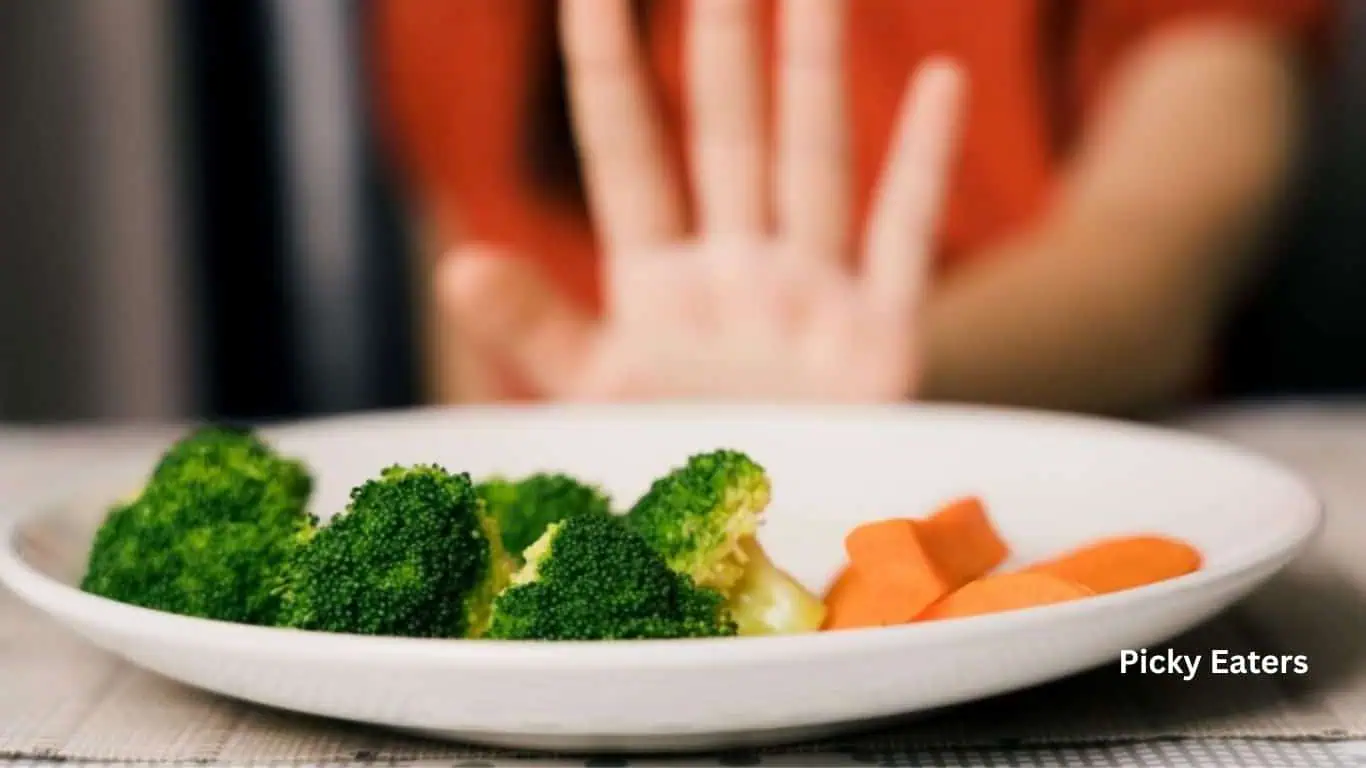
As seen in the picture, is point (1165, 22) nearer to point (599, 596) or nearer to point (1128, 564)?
point (1128, 564)

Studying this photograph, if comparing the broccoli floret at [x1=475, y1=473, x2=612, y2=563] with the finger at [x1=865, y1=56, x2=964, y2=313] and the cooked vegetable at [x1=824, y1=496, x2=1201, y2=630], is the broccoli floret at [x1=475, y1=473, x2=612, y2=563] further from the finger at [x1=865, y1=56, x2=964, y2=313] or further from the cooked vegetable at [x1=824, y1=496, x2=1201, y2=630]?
the finger at [x1=865, y1=56, x2=964, y2=313]

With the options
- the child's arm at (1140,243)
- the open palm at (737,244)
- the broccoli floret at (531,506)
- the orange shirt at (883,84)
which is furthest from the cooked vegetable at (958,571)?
the orange shirt at (883,84)

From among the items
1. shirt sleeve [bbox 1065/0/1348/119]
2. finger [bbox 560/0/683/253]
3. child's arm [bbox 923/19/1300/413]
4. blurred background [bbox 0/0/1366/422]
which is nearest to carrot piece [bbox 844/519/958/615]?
finger [bbox 560/0/683/253]

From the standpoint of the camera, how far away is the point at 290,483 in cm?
73

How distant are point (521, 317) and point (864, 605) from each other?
0.86m

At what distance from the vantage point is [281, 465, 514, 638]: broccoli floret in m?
0.57

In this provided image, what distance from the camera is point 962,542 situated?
0.69 m

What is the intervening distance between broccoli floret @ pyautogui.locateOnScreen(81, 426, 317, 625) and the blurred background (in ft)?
7.76

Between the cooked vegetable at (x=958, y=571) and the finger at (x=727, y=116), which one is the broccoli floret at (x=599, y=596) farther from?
the finger at (x=727, y=116)

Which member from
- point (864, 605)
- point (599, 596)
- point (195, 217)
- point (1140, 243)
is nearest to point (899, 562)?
point (864, 605)

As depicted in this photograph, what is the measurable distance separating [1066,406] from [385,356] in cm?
159

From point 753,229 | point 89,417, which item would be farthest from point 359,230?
point 753,229

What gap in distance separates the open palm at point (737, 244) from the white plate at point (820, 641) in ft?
1.59

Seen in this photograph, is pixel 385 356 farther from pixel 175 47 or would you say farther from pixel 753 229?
pixel 753 229
